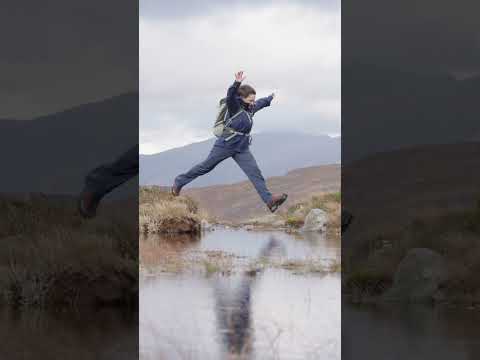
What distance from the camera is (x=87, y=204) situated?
21.5 feet

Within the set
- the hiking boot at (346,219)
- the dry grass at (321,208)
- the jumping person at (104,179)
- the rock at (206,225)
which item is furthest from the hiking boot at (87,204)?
the dry grass at (321,208)

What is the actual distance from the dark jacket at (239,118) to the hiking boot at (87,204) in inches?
216

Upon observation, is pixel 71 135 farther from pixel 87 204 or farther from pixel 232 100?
pixel 232 100

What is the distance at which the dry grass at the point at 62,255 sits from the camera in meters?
6.14

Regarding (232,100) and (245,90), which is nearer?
(232,100)

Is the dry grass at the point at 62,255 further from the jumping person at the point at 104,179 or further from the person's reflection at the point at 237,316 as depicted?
the person's reflection at the point at 237,316

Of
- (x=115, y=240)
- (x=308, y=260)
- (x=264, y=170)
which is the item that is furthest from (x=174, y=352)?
(x=264, y=170)

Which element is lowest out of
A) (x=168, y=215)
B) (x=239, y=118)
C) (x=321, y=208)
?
(x=168, y=215)

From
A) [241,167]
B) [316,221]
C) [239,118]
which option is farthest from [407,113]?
[316,221]

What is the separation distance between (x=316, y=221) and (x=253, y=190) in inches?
Answer: 163

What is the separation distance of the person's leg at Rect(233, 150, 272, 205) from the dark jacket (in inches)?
9.8

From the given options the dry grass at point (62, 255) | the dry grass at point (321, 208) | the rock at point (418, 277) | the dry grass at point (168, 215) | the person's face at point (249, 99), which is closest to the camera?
the dry grass at point (62, 255)

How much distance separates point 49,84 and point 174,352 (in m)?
2.75

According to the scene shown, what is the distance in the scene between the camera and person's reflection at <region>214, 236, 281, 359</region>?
537 centimetres
